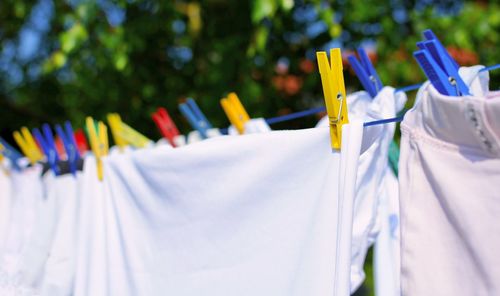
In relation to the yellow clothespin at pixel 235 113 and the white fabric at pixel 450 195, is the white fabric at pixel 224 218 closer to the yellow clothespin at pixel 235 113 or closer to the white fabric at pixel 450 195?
the white fabric at pixel 450 195

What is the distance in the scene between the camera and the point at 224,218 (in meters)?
0.79

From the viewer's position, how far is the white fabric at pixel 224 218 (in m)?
0.67

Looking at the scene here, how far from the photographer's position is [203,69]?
196 cm

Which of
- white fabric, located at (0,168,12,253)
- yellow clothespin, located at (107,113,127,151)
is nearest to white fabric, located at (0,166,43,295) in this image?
white fabric, located at (0,168,12,253)

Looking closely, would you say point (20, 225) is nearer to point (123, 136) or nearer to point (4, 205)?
point (4, 205)

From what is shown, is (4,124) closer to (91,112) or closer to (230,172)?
(91,112)

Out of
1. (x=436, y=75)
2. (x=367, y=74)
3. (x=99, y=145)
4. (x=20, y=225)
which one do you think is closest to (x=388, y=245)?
(x=367, y=74)

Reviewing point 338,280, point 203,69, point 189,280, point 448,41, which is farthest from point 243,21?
point 338,280

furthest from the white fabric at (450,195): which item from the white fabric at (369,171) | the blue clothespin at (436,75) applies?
the white fabric at (369,171)

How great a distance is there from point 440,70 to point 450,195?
0.13 m

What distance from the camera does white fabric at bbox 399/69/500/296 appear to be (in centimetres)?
55

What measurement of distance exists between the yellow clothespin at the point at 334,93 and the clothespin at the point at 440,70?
97mm

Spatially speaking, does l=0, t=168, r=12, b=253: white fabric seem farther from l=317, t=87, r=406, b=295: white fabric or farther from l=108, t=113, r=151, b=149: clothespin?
l=317, t=87, r=406, b=295: white fabric

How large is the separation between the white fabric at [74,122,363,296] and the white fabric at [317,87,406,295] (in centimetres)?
14
